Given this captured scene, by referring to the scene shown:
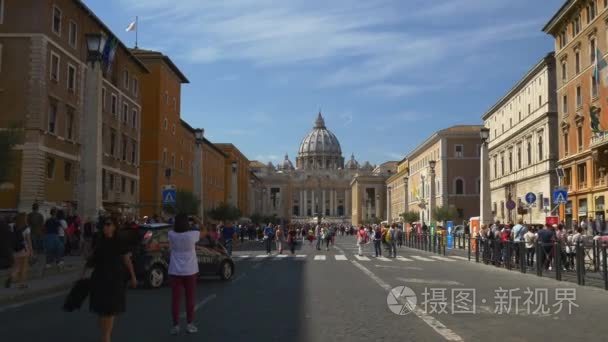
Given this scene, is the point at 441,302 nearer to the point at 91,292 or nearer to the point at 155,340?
the point at 155,340

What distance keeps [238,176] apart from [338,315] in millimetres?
92205

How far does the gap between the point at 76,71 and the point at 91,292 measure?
33545 mm

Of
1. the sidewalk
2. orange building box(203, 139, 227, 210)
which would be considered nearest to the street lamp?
the sidewalk

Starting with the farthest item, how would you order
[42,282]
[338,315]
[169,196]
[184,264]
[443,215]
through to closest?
[443,215] → [169,196] → [42,282] → [338,315] → [184,264]

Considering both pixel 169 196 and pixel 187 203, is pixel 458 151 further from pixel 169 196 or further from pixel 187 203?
pixel 169 196

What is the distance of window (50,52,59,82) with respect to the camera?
3528cm

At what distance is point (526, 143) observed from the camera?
5938 centimetres

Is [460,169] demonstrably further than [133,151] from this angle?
Yes

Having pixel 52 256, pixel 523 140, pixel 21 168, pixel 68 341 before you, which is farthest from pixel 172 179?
pixel 68 341

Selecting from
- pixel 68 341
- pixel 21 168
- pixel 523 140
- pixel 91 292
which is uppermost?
pixel 523 140

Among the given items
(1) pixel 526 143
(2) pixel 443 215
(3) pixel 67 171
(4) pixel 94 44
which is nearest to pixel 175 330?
(4) pixel 94 44

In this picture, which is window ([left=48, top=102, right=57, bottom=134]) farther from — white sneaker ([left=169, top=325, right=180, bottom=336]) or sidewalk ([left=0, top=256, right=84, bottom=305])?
white sneaker ([left=169, top=325, right=180, bottom=336])

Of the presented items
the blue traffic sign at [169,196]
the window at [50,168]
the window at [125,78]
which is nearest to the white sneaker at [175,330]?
the blue traffic sign at [169,196]

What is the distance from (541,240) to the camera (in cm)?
2105
